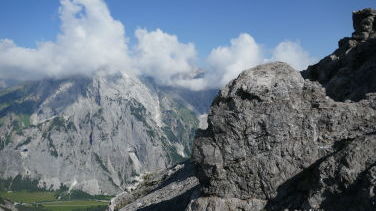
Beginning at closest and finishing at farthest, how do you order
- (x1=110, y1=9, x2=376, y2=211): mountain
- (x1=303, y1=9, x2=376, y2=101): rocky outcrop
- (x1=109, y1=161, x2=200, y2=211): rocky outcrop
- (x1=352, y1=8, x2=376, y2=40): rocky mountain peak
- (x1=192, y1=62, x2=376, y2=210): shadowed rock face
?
(x1=110, y1=9, x2=376, y2=211): mountain < (x1=192, y1=62, x2=376, y2=210): shadowed rock face < (x1=303, y1=9, x2=376, y2=101): rocky outcrop < (x1=109, y1=161, x2=200, y2=211): rocky outcrop < (x1=352, y1=8, x2=376, y2=40): rocky mountain peak

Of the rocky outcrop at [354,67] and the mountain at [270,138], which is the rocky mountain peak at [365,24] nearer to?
the rocky outcrop at [354,67]

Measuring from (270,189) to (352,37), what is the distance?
45063mm

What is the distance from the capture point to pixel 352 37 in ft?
208

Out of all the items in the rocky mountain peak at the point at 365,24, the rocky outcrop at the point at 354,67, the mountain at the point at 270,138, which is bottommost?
the mountain at the point at 270,138

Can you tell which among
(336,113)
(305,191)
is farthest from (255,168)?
(336,113)

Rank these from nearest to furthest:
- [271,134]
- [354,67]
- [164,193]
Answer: [271,134]
[354,67]
[164,193]

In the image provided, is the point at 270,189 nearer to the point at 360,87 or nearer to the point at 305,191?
the point at 305,191

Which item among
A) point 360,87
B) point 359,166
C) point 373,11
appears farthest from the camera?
point 373,11

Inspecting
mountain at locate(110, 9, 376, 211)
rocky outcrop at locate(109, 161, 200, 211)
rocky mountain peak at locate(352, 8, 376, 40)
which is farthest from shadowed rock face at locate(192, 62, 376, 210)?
rocky mountain peak at locate(352, 8, 376, 40)

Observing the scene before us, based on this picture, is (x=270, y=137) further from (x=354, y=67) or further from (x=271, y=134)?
(x=354, y=67)

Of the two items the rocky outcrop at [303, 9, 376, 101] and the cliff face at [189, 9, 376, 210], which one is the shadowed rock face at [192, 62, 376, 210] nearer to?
the cliff face at [189, 9, 376, 210]

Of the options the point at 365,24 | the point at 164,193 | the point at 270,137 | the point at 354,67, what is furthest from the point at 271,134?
the point at 365,24

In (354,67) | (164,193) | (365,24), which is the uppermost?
(365,24)

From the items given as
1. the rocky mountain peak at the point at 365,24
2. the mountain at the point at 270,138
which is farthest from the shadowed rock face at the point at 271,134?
the rocky mountain peak at the point at 365,24
